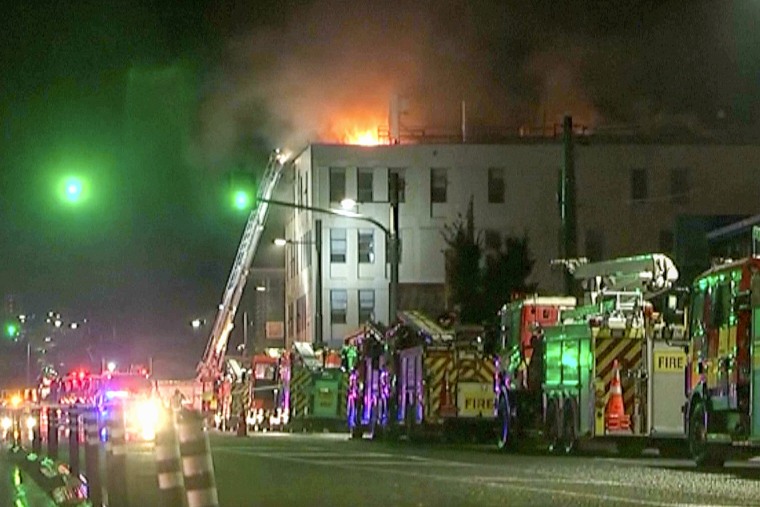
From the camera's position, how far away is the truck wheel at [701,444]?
2233cm

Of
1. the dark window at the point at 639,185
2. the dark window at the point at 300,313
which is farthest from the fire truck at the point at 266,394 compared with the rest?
the dark window at the point at 639,185

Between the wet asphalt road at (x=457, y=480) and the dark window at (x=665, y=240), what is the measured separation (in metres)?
43.8

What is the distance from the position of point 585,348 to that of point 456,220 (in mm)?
44037

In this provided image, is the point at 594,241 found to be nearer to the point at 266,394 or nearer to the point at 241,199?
the point at 266,394

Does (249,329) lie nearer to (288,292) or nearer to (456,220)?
(288,292)

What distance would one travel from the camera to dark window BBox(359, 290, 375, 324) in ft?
232

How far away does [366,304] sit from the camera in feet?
233

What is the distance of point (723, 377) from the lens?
2167 centimetres

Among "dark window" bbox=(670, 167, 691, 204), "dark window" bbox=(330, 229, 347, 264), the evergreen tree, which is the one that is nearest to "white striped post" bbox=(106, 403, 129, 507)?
the evergreen tree

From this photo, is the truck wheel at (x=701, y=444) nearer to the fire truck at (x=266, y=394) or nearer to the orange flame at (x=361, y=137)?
the fire truck at (x=266, y=394)

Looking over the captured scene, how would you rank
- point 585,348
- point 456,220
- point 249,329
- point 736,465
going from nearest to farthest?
point 736,465, point 585,348, point 456,220, point 249,329

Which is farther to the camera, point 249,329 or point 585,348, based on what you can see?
A: point 249,329

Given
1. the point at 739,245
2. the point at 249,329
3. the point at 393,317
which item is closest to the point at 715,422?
the point at 393,317

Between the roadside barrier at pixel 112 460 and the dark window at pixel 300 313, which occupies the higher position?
the dark window at pixel 300 313
